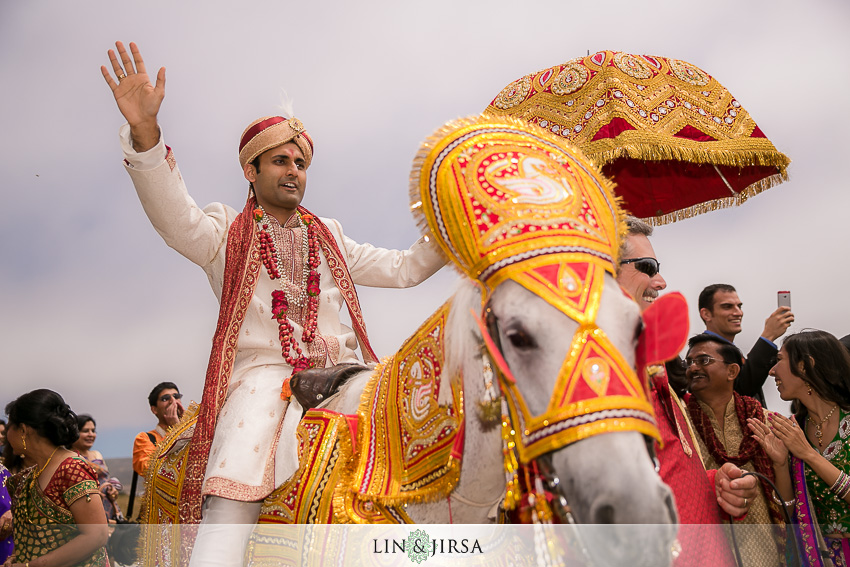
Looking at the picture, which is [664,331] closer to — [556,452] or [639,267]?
[556,452]

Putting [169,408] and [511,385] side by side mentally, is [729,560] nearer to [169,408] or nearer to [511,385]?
[511,385]

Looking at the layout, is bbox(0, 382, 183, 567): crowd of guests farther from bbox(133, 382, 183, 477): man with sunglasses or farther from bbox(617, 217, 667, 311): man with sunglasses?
bbox(617, 217, 667, 311): man with sunglasses

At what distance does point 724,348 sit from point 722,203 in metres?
0.85

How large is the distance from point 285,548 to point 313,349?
86 cm

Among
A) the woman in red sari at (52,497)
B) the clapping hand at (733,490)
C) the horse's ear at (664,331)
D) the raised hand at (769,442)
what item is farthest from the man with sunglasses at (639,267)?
the woman in red sari at (52,497)

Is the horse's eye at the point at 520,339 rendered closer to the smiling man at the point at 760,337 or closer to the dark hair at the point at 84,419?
the smiling man at the point at 760,337

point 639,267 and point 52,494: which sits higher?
point 639,267

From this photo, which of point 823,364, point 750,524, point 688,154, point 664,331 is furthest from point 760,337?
point 664,331

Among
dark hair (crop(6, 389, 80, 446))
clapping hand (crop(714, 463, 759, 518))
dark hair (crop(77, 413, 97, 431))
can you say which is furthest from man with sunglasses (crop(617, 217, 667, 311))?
dark hair (crop(77, 413, 97, 431))

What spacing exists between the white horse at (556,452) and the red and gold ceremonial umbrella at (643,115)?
5.09ft

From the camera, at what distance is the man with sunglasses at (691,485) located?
2564mm

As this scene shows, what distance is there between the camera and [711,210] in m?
3.96

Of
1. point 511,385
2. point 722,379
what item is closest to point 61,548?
point 511,385

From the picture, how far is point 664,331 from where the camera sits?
5.89 feet
